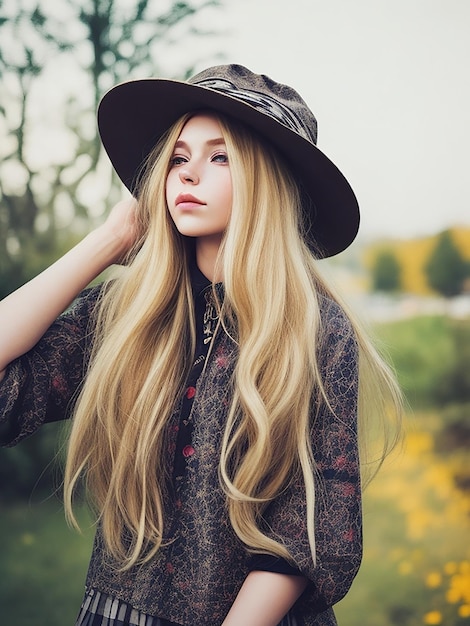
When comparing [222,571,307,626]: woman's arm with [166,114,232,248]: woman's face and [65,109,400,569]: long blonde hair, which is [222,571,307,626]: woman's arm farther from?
[166,114,232,248]: woman's face

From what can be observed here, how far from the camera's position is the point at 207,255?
1591mm

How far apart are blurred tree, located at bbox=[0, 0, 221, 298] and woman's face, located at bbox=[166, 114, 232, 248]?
1.54 meters

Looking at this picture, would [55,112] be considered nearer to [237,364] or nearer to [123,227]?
[123,227]

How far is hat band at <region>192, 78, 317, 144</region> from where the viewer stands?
1465mm

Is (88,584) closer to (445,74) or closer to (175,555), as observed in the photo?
(175,555)

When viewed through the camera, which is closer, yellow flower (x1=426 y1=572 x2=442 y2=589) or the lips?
the lips

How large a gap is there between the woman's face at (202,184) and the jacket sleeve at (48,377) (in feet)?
0.98

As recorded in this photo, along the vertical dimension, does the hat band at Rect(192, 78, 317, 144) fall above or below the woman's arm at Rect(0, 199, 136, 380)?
above

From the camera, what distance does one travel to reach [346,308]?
63.2 inches

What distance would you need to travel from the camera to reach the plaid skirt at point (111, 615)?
1416 millimetres

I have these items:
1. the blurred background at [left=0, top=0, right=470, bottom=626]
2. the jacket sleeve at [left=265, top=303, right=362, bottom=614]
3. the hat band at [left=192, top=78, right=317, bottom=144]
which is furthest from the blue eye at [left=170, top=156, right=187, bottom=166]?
the blurred background at [left=0, top=0, right=470, bottom=626]

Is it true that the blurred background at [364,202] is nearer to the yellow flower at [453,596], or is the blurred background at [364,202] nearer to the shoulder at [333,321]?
the yellow flower at [453,596]

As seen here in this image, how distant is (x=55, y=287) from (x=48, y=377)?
0.18 metres

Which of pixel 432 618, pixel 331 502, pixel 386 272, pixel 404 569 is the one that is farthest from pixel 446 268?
pixel 331 502
